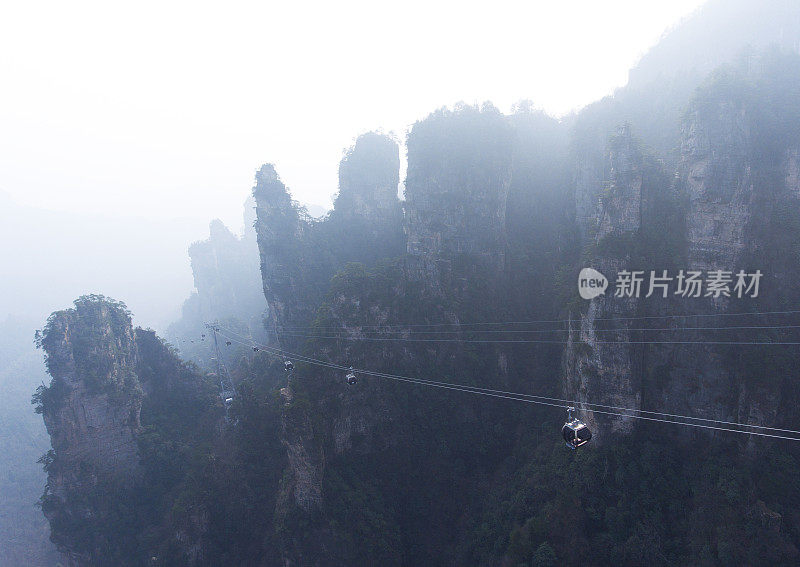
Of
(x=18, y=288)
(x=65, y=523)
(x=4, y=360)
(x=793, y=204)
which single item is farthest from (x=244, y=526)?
(x=18, y=288)

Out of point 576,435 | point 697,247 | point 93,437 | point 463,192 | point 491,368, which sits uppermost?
point 463,192

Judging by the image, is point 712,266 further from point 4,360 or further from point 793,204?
point 4,360

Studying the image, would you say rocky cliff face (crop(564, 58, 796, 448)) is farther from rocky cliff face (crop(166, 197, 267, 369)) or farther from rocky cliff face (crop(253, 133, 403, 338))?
rocky cliff face (crop(166, 197, 267, 369))

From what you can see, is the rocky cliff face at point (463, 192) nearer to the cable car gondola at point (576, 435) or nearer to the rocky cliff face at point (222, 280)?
the cable car gondola at point (576, 435)

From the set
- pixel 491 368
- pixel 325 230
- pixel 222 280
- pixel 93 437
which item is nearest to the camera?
pixel 93 437

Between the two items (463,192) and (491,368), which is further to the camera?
(463,192)

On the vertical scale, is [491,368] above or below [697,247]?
below

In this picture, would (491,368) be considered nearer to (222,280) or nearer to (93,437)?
(93,437)

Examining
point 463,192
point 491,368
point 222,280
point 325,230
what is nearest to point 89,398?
point 325,230

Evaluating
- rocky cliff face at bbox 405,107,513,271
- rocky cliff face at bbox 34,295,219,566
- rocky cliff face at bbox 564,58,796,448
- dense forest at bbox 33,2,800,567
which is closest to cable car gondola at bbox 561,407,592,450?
dense forest at bbox 33,2,800,567

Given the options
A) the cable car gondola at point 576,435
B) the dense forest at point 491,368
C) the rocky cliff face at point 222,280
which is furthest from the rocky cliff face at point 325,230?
the cable car gondola at point 576,435
